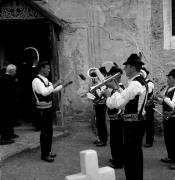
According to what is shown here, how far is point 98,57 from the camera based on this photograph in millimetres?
9422

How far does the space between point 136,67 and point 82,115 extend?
184 inches

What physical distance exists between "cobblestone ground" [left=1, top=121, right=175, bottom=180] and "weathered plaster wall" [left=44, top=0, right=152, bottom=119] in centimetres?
211

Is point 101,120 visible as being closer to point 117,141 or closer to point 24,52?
point 117,141

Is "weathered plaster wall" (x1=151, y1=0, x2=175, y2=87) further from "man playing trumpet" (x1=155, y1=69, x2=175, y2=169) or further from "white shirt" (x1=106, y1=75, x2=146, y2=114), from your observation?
"white shirt" (x1=106, y1=75, x2=146, y2=114)

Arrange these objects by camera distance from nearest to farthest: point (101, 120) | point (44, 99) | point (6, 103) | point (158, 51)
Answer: point (44, 99)
point (6, 103)
point (101, 120)
point (158, 51)

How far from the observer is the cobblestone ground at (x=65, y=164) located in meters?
6.24

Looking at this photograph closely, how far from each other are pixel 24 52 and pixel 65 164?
14.6 ft

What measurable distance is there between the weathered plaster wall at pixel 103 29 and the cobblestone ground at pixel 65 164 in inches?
83.2

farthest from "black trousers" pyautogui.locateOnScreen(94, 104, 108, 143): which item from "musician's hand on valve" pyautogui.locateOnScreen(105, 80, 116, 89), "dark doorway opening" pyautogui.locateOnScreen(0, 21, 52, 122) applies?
"musician's hand on valve" pyautogui.locateOnScreen(105, 80, 116, 89)

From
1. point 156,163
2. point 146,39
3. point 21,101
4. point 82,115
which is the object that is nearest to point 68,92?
point 82,115

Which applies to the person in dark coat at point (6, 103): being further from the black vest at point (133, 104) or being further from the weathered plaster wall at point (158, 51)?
the weathered plaster wall at point (158, 51)

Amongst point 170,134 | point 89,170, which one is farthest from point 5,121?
point 89,170

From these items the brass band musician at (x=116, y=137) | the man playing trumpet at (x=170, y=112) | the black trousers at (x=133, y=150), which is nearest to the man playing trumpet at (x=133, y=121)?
the black trousers at (x=133, y=150)

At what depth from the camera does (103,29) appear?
30.8ft
